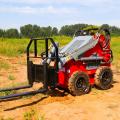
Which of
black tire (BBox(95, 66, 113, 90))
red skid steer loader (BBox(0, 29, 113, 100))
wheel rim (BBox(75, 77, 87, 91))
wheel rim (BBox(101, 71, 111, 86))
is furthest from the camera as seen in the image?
wheel rim (BBox(101, 71, 111, 86))

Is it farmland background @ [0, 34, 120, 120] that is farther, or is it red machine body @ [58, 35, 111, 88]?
red machine body @ [58, 35, 111, 88]

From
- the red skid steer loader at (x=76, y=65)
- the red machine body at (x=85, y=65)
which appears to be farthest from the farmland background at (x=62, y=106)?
the red machine body at (x=85, y=65)

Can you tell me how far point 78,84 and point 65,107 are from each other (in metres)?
1.41

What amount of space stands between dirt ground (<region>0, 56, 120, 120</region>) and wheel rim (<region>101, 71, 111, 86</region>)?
0.79 ft

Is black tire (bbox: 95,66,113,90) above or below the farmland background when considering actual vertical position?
above

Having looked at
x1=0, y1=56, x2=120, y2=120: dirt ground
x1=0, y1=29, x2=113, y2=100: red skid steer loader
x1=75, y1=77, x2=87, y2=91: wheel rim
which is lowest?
x1=0, y1=56, x2=120, y2=120: dirt ground

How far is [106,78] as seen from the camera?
10.1 m

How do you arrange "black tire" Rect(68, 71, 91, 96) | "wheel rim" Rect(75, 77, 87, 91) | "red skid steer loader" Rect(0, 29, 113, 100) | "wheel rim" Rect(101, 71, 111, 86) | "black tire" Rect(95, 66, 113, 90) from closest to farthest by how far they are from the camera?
"red skid steer loader" Rect(0, 29, 113, 100)
"black tire" Rect(68, 71, 91, 96)
"wheel rim" Rect(75, 77, 87, 91)
"black tire" Rect(95, 66, 113, 90)
"wheel rim" Rect(101, 71, 111, 86)

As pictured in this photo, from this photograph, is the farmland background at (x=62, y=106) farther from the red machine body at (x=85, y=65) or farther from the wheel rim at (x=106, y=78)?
the red machine body at (x=85, y=65)

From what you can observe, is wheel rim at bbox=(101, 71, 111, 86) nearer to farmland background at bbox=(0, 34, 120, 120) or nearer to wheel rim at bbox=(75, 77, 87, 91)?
farmland background at bbox=(0, 34, 120, 120)

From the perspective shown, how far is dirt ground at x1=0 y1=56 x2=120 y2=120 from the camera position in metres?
7.30

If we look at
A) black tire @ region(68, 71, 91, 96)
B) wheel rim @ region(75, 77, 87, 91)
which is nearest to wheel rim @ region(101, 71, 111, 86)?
black tire @ region(68, 71, 91, 96)

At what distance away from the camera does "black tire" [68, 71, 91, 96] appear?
906 cm

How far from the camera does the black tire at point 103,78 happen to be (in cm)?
983
